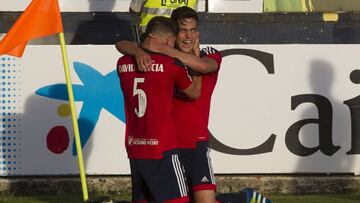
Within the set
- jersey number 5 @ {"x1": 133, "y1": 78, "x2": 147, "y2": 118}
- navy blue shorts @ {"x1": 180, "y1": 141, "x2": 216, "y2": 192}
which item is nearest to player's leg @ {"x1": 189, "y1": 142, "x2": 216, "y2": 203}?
navy blue shorts @ {"x1": 180, "y1": 141, "x2": 216, "y2": 192}

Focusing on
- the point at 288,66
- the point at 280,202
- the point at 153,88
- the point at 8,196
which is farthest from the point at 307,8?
the point at 153,88

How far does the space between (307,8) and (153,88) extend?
5.31 metres

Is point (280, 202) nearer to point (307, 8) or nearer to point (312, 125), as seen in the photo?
point (312, 125)

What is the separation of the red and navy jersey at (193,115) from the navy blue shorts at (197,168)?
6 cm

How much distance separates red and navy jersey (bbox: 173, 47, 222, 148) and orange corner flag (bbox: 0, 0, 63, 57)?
1.18 meters

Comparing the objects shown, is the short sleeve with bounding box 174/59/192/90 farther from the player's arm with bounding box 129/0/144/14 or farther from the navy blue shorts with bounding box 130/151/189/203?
the player's arm with bounding box 129/0/144/14

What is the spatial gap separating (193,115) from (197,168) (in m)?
0.42

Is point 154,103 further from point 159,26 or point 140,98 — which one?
point 159,26

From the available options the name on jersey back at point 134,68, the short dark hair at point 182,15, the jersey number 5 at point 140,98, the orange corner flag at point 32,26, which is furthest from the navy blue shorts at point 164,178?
the orange corner flag at point 32,26

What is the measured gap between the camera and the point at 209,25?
1204 centimetres

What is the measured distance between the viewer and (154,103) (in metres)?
8.27

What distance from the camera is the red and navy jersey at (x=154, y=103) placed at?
8258 millimetres

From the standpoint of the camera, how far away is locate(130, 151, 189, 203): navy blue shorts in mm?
8297

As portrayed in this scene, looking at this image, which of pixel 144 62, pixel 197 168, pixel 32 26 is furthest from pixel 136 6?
pixel 144 62
